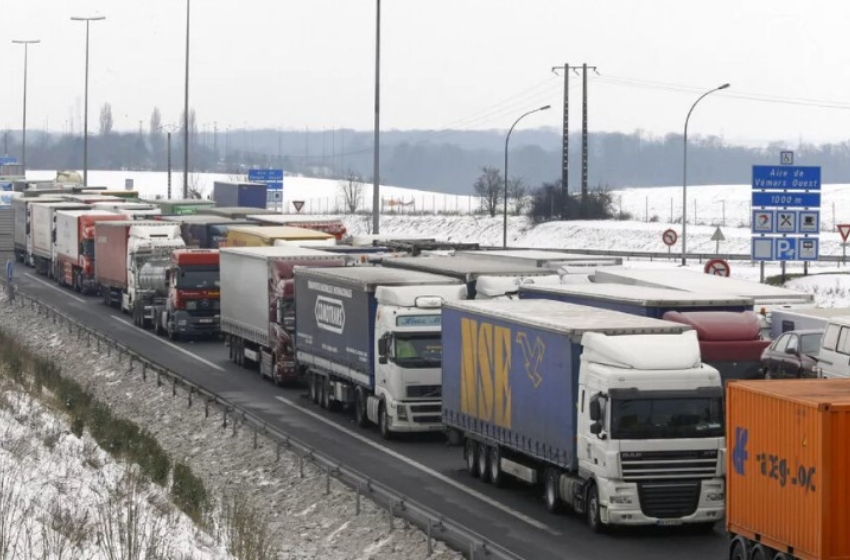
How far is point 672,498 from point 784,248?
24007 millimetres

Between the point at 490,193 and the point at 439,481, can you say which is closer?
the point at 439,481

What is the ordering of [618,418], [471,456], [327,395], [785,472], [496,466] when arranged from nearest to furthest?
[785,472], [618,418], [496,466], [471,456], [327,395]

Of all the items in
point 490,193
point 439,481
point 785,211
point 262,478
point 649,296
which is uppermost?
point 490,193

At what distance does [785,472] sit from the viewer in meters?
18.6

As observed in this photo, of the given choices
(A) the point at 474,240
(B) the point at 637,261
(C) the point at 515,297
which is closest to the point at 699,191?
(A) the point at 474,240

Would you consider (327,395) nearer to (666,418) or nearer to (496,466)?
(496,466)

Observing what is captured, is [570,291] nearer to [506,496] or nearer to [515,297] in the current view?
[515,297]

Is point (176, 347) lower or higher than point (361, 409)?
higher

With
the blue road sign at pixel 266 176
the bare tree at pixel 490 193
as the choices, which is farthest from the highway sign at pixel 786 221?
the blue road sign at pixel 266 176

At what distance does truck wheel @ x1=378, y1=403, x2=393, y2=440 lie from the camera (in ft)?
108

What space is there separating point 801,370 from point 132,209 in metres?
50.7

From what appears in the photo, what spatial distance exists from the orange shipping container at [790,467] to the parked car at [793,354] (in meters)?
9.84

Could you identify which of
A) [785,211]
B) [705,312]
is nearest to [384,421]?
[705,312]

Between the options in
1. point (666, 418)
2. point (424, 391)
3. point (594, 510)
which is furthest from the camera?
point (424, 391)
